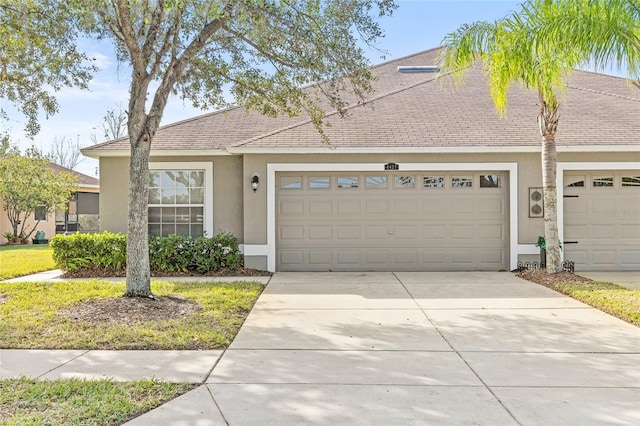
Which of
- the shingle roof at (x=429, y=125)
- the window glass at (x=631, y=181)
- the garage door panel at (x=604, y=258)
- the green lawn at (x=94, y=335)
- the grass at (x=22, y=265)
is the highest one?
the shingle roof at (x=429, y=125)

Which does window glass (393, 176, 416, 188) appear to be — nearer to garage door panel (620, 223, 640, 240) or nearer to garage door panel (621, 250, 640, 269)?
garage door panel (620, 223, 640, 240)

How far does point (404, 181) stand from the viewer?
10750 millimetres

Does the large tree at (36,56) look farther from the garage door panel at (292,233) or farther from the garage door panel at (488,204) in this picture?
the garage door panel at (488,204)

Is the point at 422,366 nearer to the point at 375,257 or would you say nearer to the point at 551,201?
the point at 551,201

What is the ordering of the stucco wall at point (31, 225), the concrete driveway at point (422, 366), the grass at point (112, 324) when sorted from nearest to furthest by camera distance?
1. the concrete driveway at point (422, 366)
2. the grass at point (112, 324)
3. the stucco wall at point (31, 225)

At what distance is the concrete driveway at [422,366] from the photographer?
3451 millimetres

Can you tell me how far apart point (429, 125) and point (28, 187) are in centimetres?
1772

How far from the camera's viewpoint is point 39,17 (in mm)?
7453

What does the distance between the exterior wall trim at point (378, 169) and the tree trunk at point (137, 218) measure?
3.83m

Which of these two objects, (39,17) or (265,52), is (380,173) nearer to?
(265,52)

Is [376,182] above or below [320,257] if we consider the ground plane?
above

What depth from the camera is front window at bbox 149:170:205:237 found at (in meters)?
11.1

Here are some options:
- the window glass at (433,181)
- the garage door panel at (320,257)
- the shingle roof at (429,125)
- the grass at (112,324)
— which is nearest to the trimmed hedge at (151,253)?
the grass at (112,324)

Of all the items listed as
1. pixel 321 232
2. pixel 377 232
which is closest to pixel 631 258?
pixel 377 232
